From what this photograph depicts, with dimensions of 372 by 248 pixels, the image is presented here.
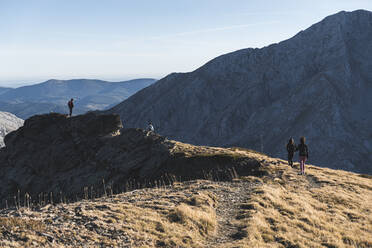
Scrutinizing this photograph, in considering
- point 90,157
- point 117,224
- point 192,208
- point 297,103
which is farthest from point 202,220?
point 297,103

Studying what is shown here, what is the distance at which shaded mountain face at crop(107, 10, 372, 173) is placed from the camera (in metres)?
135

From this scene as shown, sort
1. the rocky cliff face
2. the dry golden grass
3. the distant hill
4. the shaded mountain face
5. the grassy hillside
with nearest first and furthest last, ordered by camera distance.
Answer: the dry golden grass < the grassy hillside < the distant hill < the rocky cliff face < the shaded mountain face

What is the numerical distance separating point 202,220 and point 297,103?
154042mm

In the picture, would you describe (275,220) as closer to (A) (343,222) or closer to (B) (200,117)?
(A) (343,222)

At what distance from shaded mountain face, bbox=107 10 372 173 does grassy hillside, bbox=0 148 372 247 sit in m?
112

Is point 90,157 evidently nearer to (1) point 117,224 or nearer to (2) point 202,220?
(2) point 202,220

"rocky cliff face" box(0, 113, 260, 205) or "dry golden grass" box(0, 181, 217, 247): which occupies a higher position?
"dry golden grass" box(0, 181, 217, 247)

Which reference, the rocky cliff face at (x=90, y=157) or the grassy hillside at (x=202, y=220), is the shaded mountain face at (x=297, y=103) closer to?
the rocky cliff face at (x=90, y=157)

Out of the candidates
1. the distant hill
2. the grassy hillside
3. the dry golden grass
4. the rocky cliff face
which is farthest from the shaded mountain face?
the dry golden grass

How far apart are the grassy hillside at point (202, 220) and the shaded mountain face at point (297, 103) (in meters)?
112

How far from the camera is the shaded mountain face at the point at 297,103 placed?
135 meters

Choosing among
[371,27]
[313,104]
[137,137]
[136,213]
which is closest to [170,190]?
[136,213]

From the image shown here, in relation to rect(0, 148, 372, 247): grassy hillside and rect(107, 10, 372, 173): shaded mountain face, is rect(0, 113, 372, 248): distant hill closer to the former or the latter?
rect(0, 148, 372, 247): grassy hillside

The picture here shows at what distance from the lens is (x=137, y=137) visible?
41.8 meters
